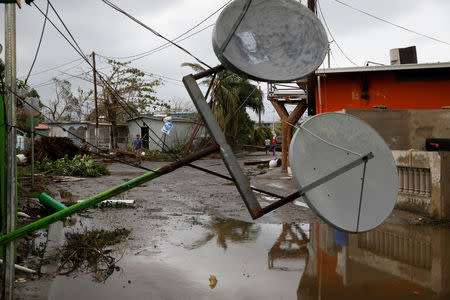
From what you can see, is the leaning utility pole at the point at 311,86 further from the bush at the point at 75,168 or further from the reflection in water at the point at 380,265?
the bush at the point at 75,168

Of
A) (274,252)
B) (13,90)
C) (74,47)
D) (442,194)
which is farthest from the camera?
(442,194)

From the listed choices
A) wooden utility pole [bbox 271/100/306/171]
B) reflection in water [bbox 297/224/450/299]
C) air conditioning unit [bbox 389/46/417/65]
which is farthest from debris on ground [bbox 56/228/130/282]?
air conditioning unit [bbox 389/46/417/65]

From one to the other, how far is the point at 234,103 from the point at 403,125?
1987 cm

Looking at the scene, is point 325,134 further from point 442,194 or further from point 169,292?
point 442,194

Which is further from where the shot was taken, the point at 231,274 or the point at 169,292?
the point at 231,274

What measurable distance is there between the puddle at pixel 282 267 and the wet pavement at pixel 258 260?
0.04 ft

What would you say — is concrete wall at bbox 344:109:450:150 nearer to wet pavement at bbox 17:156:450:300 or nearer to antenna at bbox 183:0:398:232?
wet pavement at bbox 17:156:450:300

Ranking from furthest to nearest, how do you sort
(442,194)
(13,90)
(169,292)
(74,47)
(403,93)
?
(403,93) → (442,194) → (74,47) → (169,292) → (13,90)

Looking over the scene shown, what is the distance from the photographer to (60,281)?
4.28 metres

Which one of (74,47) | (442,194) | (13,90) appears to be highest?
(74,47)

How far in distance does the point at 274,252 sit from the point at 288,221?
6.62 ft

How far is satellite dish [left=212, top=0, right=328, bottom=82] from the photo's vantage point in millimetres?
2918

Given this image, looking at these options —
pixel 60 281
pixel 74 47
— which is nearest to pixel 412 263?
pixel 60 281

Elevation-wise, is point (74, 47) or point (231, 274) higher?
point (74, 47)
